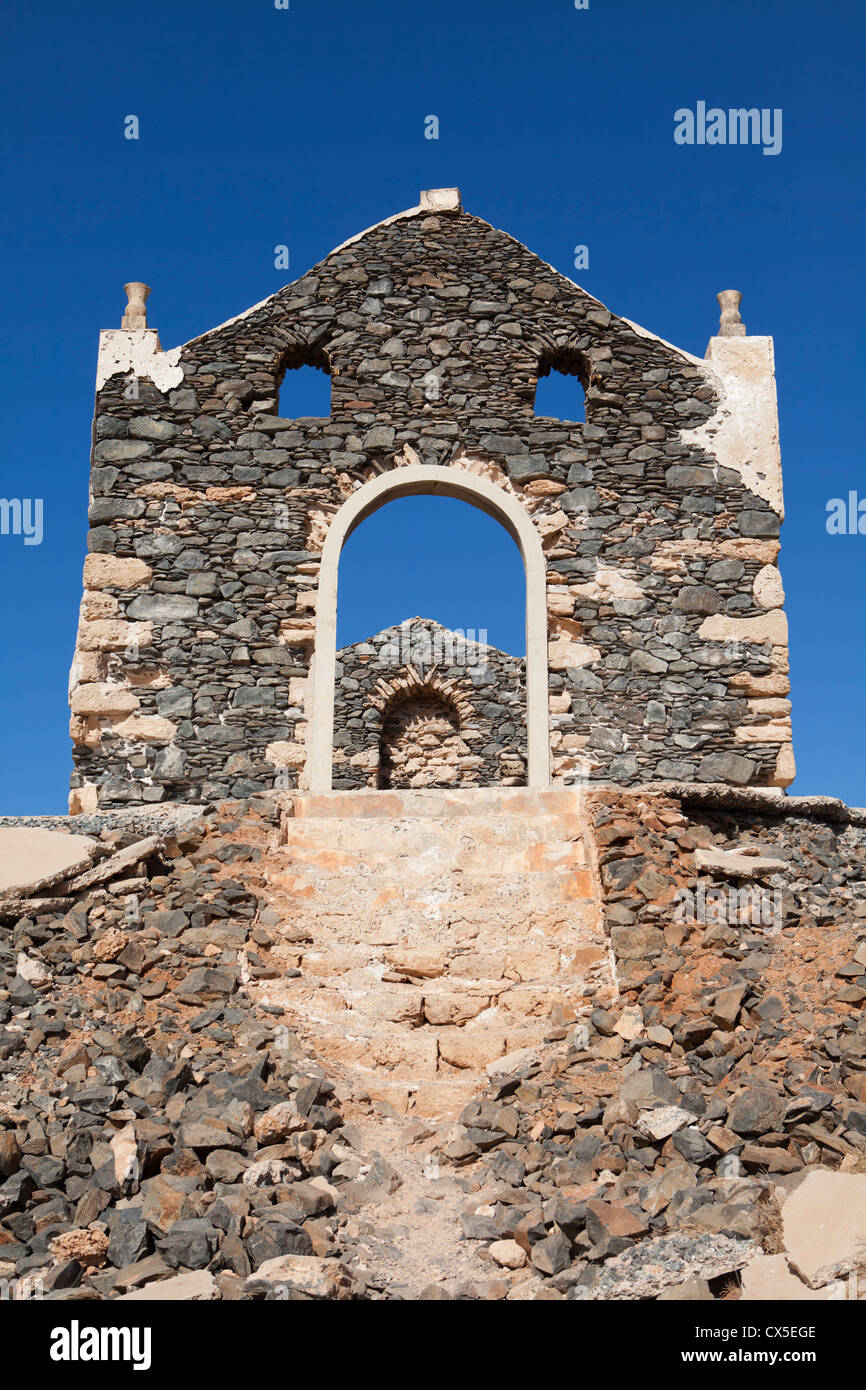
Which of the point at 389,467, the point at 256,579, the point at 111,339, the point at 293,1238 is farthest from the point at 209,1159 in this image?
the point at 111,339

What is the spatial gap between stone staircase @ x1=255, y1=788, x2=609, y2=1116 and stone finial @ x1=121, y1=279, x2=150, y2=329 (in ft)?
16.8

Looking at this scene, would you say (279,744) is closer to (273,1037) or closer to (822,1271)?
(273,1037)

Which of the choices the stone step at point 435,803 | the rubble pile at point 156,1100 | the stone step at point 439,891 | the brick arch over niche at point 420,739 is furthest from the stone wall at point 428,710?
the rubble pile at point 156,1100

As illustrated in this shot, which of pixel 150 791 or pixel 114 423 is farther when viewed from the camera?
pixel 114 423

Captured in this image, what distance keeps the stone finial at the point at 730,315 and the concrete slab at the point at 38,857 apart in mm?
7304

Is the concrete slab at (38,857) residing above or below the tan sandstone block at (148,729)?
below

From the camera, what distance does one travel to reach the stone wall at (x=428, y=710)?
1722cm

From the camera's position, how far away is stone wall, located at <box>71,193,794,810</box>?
370 inches

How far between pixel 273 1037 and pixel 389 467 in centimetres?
577

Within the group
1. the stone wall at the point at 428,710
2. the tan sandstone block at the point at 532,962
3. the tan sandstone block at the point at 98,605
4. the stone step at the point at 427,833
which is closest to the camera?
the tan sandstone block at the point at 532,962

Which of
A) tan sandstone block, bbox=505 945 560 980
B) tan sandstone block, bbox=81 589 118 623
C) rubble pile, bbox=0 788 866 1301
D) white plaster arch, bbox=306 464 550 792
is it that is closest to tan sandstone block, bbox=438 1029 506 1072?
rubble pile, bbox=0 788 866 1301

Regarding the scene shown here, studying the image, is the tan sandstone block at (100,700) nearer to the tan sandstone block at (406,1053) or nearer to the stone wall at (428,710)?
the tan sandstone block at (406,1053)

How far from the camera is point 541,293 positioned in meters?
10.4

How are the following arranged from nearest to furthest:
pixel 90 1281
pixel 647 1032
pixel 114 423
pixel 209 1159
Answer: pixel 90 1281 → pixel 209 1159 → pixel 647 1032 → pixel 114 423
